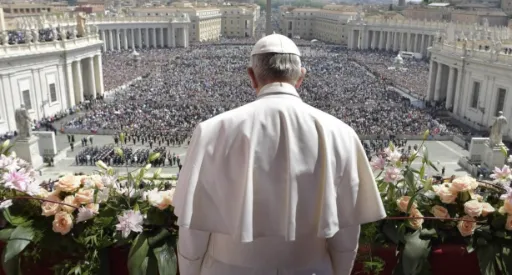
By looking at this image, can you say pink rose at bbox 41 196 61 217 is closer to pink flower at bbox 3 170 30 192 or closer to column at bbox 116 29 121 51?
pink flower at bbox 3 170 30 192

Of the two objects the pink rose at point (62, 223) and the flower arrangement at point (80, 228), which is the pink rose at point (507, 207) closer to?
the flower arrangement at point (80, 228)

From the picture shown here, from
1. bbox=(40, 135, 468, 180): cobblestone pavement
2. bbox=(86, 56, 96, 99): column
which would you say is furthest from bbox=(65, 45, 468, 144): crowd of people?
bbox=(86, 56, 96, 99): column

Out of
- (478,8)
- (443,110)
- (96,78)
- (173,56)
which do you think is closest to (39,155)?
(96,78)

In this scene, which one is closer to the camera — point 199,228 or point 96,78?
point 199,228

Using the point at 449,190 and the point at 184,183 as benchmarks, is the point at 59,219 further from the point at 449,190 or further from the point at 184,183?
the point at 449,190

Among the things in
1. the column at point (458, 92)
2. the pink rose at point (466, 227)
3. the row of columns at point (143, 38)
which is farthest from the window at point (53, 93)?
the row of columns at point (143, 38)
